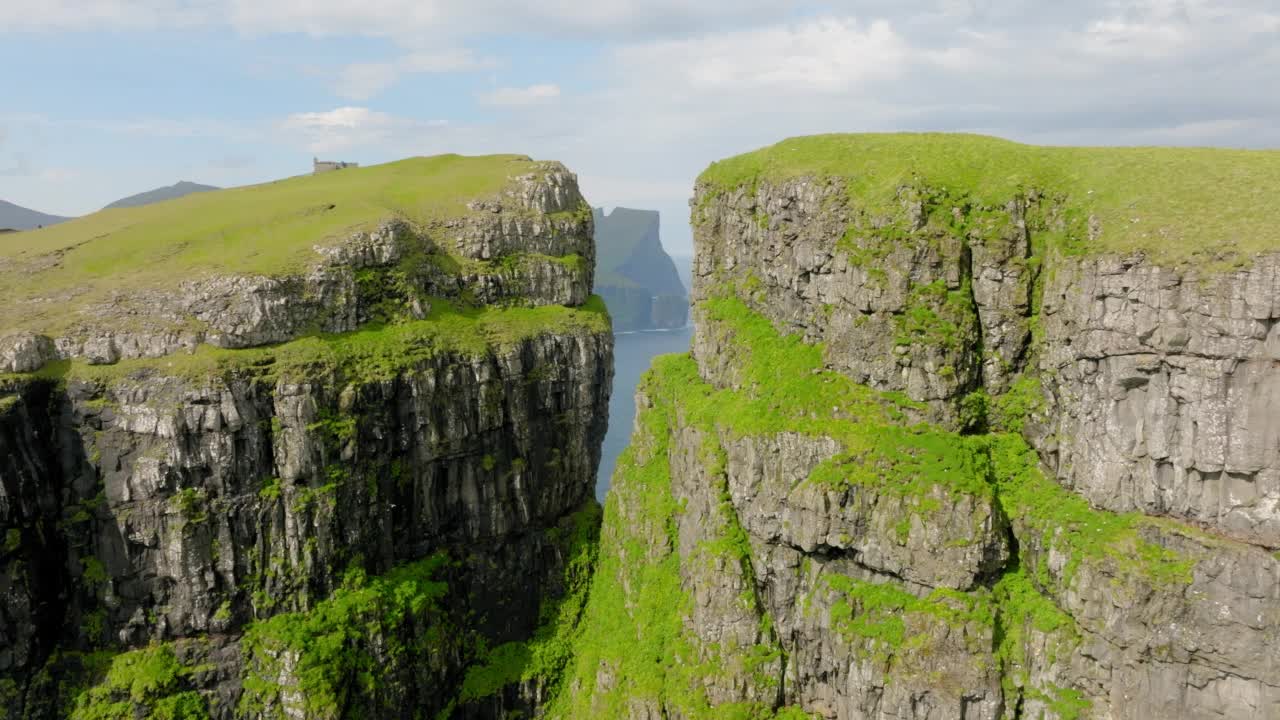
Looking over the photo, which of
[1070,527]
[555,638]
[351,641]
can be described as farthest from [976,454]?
[351,641]

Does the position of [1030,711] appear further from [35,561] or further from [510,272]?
[35,561]

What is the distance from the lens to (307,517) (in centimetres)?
3784

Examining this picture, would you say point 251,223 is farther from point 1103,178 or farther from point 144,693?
point 1103,178

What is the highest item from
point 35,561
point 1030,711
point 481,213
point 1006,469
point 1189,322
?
point 481,213

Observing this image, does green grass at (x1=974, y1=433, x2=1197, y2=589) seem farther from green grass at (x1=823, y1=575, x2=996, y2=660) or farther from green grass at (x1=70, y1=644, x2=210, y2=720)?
green grass at (x1=70, y1=644, x2=210, y2=720)

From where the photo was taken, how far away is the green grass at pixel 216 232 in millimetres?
40219

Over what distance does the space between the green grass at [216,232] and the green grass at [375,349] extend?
424 cm

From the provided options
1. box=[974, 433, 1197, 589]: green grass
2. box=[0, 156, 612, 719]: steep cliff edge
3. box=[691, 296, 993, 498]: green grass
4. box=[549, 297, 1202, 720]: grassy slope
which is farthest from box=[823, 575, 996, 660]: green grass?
box=[0, 156, 612, 719]: steep cliff edge

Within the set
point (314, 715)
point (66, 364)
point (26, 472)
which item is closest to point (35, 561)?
point (26, 472)

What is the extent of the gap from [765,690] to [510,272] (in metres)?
26.8

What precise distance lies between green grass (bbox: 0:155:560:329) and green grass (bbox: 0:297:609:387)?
4.24 meters

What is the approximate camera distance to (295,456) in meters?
37.5

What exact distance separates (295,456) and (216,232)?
642 inches

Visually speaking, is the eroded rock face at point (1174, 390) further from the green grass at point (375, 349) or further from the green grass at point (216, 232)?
the green grass at point (216, 232)
